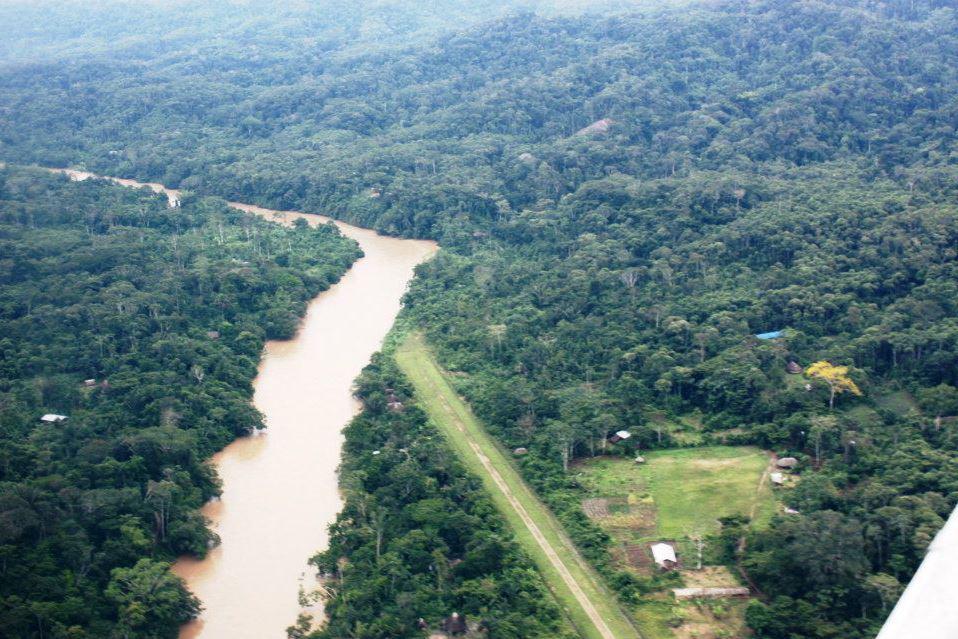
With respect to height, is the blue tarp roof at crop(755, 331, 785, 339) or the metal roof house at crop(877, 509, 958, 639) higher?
the metal roof house at crop(877, 509, 958, 639)

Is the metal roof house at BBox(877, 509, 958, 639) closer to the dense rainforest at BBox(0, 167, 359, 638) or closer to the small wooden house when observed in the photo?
the dense rainforest at BBox(0, 167, 359, 638)

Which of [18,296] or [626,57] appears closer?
[18,296]

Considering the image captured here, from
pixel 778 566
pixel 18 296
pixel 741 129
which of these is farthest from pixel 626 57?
pixel 778 566

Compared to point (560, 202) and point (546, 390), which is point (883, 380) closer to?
point (546, 390)

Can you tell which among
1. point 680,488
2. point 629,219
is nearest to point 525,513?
point 680,488

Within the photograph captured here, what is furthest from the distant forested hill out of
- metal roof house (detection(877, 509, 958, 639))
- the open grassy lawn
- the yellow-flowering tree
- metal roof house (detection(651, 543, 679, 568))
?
metal roof house (detection(877, 509, 958, 639))

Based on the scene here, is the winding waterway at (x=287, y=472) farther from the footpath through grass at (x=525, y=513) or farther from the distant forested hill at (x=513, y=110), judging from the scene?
the distant forested hill at (x=513, y=110)

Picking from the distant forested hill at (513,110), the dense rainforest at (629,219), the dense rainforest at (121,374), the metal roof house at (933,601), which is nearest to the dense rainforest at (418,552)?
the dense rainforest at (629,219)
